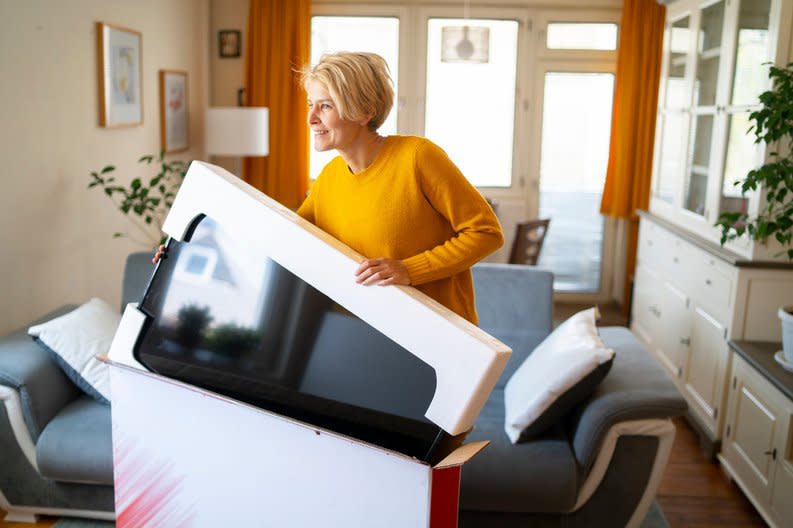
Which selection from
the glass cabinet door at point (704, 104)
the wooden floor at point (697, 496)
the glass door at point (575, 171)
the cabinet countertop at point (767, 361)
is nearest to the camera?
the cabinet countertop at point (767, 361)

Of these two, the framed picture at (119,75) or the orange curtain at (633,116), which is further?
the orange curtain at (633,116)

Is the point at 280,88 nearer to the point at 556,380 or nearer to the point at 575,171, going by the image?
the point at 575,171

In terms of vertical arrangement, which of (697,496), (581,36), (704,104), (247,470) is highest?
(581,36)

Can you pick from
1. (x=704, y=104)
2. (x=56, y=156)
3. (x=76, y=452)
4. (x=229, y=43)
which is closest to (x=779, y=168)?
(x=704, y=104)

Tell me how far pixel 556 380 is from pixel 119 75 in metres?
2.78

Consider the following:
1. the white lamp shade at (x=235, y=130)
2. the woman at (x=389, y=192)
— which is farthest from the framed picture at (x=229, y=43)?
the woman at (x=389, y=192)

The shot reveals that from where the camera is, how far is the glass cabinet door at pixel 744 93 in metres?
3.00

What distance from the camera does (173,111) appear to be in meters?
4.80

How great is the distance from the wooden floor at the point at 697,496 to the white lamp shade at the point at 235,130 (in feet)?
8.97

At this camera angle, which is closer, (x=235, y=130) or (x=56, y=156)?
(x=56, y=156)

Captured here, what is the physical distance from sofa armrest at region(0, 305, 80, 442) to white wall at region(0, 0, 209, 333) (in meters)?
0.47

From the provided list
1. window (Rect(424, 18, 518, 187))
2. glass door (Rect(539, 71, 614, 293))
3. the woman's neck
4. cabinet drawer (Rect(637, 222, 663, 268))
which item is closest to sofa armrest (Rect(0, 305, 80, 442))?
the woman's neck

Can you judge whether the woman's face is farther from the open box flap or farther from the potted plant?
the potted plant

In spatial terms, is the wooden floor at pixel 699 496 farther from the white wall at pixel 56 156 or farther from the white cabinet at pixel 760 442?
the white wall at pixel 56 156
